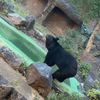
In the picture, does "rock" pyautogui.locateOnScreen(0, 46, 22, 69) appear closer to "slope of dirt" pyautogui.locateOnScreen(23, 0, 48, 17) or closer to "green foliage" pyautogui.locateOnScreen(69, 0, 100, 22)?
"green foliage" pyautogui.locateOnScreen(69, 0, 100, 22)

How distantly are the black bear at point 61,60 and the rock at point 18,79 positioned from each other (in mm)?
1385

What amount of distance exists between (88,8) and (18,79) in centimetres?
1047

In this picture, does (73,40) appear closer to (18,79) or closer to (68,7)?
(68,7)

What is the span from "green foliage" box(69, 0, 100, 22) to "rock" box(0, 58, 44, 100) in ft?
31.1

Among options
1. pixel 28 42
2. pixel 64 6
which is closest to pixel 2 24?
pixel 28 42

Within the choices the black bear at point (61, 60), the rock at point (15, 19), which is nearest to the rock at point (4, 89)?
the black bear at point (61, 60)

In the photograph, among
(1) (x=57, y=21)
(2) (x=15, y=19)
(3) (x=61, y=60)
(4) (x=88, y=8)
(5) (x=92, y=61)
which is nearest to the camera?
(3) (x=61, y=60)

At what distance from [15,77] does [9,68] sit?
34 centimetres

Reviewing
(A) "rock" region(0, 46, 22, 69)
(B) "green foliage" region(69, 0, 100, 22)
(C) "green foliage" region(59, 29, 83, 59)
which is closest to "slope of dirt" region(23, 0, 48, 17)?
(B) "green foliage" region(69, 0, 100, 22)

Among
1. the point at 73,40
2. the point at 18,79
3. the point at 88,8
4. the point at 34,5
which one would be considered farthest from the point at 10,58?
the point at 34,5

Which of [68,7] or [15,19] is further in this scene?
[68,7]

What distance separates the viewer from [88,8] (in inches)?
534

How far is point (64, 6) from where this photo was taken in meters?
16.2

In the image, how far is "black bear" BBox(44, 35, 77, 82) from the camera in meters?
5.59
